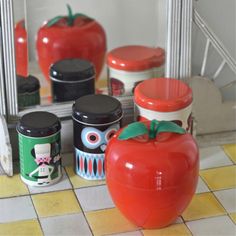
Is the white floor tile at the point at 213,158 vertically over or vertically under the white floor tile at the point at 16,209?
over

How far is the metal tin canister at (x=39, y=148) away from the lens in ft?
3.65

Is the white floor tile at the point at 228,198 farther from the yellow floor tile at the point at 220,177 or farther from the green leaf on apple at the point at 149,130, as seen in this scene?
the green leaf on apple at the point at 149,130

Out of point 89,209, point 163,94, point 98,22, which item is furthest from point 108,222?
point 98,22

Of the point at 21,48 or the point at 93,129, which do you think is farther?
the point at 21,48

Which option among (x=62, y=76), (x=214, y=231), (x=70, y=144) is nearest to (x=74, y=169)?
(x=70, y=144)

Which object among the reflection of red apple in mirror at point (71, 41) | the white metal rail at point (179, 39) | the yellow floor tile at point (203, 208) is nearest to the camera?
the yellow floor tile at point (203, 208)

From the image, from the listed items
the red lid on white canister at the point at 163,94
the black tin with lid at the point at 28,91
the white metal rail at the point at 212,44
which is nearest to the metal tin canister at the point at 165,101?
the red lid on white canister at the point at 163,94

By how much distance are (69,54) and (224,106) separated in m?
0.33

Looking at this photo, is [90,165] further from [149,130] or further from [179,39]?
[179,39]

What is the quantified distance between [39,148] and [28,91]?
0.54 ft

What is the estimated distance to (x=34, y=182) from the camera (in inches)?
45.1

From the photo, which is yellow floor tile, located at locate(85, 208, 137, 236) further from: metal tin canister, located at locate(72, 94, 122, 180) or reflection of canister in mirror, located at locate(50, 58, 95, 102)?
reflection of canister in mirror, located at locate(50, 58, 95, 102)

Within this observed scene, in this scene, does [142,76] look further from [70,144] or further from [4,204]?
[4,204]

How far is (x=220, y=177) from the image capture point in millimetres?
1181
